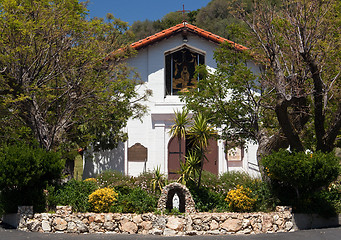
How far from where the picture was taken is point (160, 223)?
49.5ft

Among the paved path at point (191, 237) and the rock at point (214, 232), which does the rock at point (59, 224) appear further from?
the rock at point (214, 232)

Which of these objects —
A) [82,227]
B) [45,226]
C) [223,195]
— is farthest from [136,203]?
[223,195]

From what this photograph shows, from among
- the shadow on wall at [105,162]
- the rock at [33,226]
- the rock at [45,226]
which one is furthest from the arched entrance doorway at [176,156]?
the rock at [33,226]

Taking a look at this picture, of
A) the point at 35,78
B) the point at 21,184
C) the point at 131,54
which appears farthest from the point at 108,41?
the point at 21,184

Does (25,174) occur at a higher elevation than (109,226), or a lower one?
higher

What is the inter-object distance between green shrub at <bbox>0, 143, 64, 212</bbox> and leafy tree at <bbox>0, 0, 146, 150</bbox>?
1714 millimetres

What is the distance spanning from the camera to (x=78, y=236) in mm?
14516

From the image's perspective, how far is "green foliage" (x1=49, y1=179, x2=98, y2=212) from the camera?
16188mm

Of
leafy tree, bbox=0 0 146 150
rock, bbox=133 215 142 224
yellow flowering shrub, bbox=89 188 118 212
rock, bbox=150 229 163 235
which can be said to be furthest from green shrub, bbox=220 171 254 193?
leafy tree, bbox=0 0 146 150

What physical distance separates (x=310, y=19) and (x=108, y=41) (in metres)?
10.1

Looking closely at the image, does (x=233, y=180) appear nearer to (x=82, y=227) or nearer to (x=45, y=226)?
(x=82, y=227)

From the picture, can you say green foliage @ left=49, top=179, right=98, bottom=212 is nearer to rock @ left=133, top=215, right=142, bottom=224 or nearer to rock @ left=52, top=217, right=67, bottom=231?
rock @ left=52, top=217, right=67, bottom=231

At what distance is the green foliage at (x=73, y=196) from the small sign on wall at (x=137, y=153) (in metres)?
8.91

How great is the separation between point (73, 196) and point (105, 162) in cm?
987
